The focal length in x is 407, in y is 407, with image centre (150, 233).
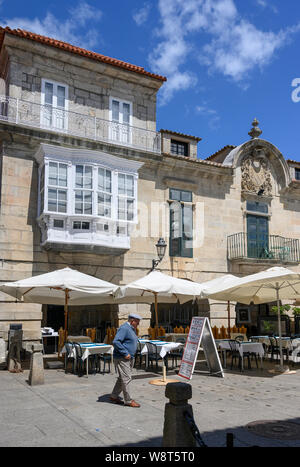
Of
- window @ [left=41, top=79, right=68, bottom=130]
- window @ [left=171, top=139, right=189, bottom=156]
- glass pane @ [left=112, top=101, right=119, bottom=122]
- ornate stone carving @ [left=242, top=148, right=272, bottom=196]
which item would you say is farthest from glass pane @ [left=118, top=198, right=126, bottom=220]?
ornate stone carving @ [left=242, top=148, right=272, bottom=196]

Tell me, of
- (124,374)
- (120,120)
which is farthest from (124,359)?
(120,120)

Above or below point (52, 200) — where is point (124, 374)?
below

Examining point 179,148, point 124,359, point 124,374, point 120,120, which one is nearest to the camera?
point 124,374

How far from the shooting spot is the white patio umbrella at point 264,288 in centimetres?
1028

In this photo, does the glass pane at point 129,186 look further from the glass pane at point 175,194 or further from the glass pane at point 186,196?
the glass pane at point 186,196

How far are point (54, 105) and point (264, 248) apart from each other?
37.5 feet

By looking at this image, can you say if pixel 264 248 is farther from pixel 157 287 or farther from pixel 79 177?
pixel 157 287

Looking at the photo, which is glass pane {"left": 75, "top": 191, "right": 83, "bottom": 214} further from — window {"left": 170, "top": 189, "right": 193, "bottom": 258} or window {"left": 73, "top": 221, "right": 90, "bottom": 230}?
window {"left": 170, "top": 189, "right": 193, "bottom": 258}

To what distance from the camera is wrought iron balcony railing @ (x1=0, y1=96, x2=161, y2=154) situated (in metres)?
15.0

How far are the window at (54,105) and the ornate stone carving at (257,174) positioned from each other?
9.00 m

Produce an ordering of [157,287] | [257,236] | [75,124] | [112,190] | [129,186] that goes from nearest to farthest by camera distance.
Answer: [157,287] < [112,190] < [75,124] < [129,186] < [257,236]

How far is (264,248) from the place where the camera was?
19531mm

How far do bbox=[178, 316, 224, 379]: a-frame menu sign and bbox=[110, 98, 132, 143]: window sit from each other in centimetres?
990

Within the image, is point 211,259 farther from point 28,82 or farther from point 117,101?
point 28,82
